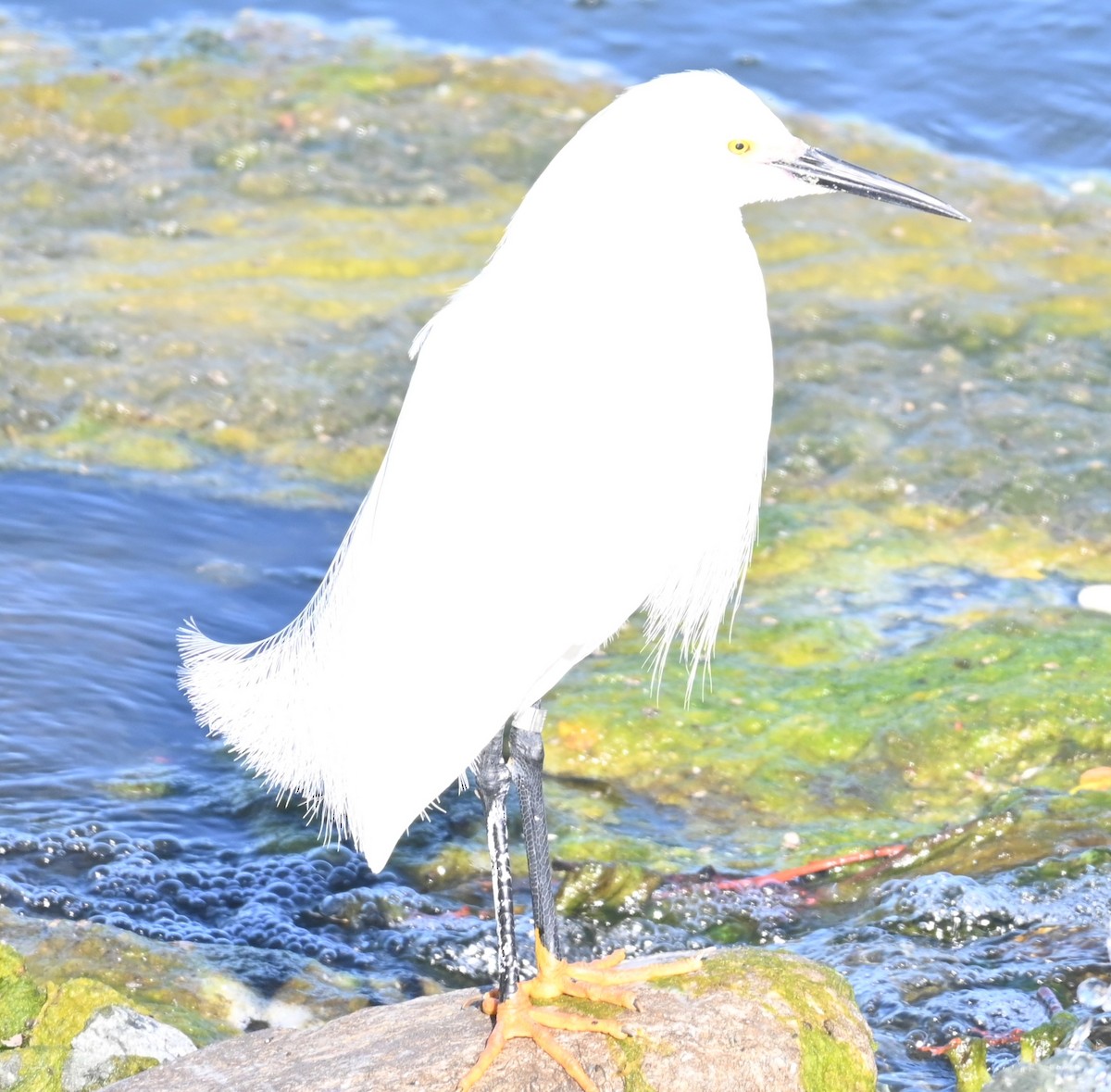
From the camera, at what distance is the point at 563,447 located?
3105 millimetres

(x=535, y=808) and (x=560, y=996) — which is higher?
(x=535, y=808)

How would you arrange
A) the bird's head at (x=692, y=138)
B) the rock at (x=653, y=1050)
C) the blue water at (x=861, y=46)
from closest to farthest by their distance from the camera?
the rock at (x=653, y=1050) < the bird's head at (x=692, y=138) < the blue water at (x=861, y=46)

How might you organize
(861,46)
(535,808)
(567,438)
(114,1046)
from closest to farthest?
(567,438) < (114,1046) < (535,808) < (861,46)

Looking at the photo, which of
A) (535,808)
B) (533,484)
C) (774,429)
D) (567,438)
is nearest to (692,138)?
(567,438)

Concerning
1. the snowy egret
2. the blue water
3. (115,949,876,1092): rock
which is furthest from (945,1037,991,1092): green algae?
the blue water

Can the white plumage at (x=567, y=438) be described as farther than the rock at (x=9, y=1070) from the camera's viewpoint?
No

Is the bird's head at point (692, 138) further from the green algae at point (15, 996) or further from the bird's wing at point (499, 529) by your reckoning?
the green algae at point (15, 996)

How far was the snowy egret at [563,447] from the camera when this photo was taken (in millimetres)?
3090

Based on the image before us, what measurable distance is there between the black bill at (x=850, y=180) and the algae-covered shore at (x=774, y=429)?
1.21 meters

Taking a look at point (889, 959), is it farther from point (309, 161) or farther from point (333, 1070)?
point (309, 161)

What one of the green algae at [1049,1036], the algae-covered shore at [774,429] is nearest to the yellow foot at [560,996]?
the algae-covered shore at [774,429]

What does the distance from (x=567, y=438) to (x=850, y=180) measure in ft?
2.85

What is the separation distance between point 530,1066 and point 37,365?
15.2 ft

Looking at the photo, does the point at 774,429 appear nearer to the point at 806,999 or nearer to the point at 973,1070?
the point at 973,1070
